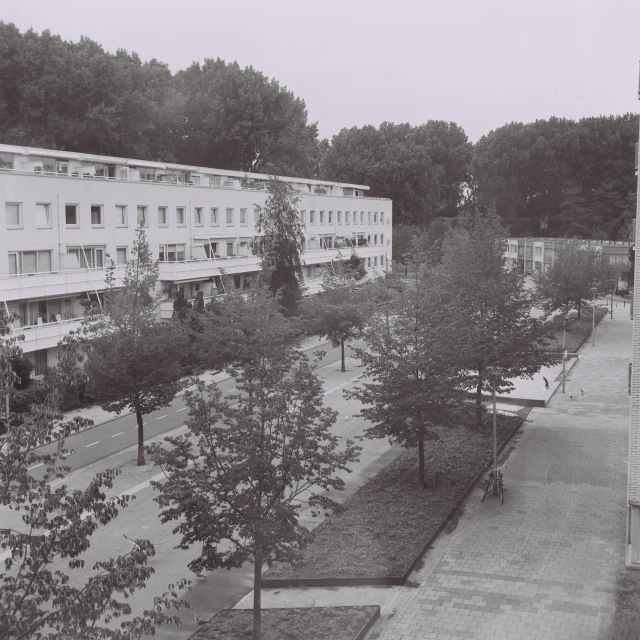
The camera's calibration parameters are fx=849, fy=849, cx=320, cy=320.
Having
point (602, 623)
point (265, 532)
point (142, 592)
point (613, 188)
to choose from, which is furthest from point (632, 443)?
point (613, 188)

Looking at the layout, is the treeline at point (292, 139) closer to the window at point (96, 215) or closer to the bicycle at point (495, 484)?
the window at point (96, 215)

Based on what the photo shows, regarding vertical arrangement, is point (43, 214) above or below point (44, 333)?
above

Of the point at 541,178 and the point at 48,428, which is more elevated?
the point at 541,178

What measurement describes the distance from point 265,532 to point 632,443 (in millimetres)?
8935

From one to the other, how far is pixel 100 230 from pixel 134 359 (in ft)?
55.5

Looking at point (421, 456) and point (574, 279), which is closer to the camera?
point (421, 456)

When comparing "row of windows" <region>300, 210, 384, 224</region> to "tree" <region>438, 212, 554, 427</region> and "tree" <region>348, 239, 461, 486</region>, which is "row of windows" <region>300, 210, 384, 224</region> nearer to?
"tree" <region>438, 212, 554, 427</region>

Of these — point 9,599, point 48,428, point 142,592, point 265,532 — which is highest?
point 48,428

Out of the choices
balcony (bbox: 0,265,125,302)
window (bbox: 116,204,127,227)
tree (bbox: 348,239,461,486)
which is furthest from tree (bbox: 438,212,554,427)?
window (bbox: 116,204,127,227)

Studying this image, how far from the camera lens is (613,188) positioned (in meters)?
104

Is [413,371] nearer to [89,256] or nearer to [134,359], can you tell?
[134,359]

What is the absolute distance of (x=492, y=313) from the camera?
31.0 m

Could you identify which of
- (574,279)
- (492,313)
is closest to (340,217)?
(574,279)

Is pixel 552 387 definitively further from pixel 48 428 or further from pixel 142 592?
pixel 48 428
